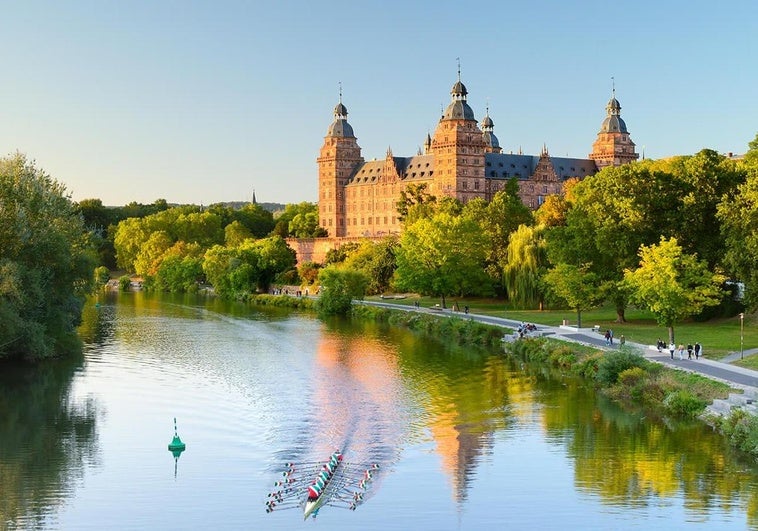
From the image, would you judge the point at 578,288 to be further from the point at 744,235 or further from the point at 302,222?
the point at 302,222

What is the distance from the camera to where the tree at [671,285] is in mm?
44156

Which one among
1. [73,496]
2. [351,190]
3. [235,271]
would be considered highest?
[351,190]

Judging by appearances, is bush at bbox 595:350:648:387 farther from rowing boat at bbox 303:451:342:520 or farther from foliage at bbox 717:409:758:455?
rowing boat at bbox 303:451:342:520

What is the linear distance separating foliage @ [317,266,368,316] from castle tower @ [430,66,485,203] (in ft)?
133

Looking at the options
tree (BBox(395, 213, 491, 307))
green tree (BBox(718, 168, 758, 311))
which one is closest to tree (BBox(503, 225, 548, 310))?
tree (BBox(395, 213, 491, 307))

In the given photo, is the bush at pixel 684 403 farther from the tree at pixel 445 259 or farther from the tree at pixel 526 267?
the tree at pixel 445 259

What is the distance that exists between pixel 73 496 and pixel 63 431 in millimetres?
7888

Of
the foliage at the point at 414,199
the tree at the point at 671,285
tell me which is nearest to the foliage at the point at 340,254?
the foliage at the point at 414,199

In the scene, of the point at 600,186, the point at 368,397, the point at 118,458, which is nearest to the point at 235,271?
the point at 600,186

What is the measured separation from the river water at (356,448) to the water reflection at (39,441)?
0.10 meters

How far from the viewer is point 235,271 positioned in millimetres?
99062

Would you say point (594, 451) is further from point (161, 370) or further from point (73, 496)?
point (161, 370)

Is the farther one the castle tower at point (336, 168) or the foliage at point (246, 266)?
the castle tower at point (336, 168)

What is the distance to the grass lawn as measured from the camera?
143ft
